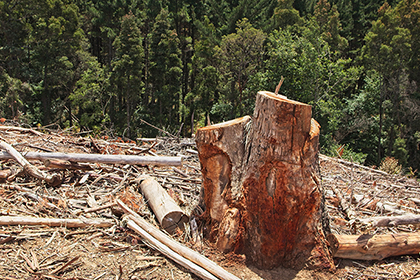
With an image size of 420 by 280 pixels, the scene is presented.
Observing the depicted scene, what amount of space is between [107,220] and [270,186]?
2.24m

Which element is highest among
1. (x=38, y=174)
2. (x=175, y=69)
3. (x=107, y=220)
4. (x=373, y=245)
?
(x=175, y=69)

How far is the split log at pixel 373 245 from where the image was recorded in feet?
12.7

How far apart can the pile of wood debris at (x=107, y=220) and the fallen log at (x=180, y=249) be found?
135mm

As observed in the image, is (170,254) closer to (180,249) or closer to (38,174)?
(180,249)

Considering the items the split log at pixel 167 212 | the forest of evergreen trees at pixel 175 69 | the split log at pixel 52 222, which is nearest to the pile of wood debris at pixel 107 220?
the split log at pixel 52 222

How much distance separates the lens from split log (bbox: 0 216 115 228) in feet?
13.6

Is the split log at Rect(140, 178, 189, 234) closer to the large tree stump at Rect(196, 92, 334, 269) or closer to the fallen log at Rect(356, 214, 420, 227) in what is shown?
the large tree stump at Rect(196, 92, 334, 269)

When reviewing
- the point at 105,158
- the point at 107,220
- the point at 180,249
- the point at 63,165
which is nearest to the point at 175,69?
the point at 105,158

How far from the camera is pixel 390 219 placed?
4.10 m

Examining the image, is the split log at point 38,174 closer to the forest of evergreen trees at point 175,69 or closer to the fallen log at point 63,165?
the fallen log at point 63,165

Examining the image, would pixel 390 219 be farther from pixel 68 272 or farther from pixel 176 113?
pixel 176 113

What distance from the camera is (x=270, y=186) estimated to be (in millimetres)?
3682

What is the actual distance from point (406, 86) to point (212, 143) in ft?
81.8

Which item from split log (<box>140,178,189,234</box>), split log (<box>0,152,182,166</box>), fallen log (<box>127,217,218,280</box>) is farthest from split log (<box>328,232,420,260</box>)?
split log (<box>0,152,182,166</box>)
